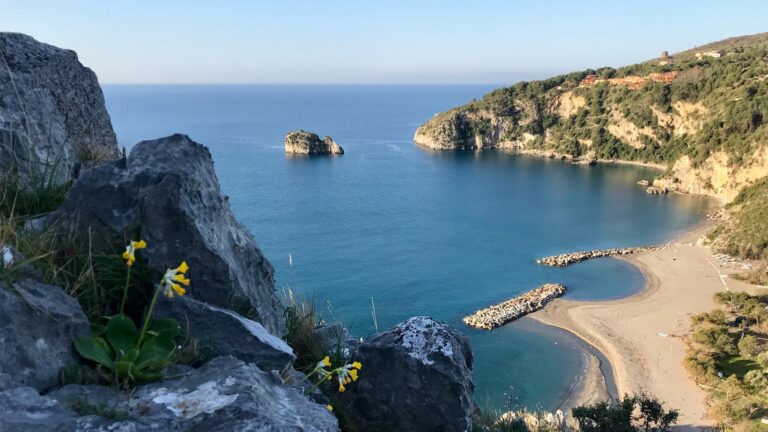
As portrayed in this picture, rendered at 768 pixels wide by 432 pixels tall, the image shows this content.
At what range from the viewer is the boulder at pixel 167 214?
2.99 m

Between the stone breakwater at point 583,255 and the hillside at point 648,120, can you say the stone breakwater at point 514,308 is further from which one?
the hillside at point 648,120

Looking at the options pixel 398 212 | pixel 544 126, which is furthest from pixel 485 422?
pixel 544 126

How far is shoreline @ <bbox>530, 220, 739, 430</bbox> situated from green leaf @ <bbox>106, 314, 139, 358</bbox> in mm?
20407

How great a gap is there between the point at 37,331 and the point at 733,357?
2747 centimetres

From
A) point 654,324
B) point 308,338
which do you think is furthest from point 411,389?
point 654,324

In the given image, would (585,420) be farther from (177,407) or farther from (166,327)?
(177,407)

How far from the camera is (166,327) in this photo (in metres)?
2.57

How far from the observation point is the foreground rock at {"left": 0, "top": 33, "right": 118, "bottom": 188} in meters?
3.95

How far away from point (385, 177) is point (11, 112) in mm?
63807

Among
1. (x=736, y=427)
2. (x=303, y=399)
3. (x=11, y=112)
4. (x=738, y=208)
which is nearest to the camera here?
(x=303, y=399)

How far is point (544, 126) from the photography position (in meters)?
90.4

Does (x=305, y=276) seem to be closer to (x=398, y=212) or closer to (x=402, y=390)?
(x=398, y=212)

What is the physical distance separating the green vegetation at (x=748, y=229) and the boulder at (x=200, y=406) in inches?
1576

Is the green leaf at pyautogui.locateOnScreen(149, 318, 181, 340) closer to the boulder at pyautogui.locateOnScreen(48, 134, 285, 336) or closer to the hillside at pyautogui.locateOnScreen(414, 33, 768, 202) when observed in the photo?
the boulder at pyautogui.locateOnScreen(48, 134, 285, 336)
